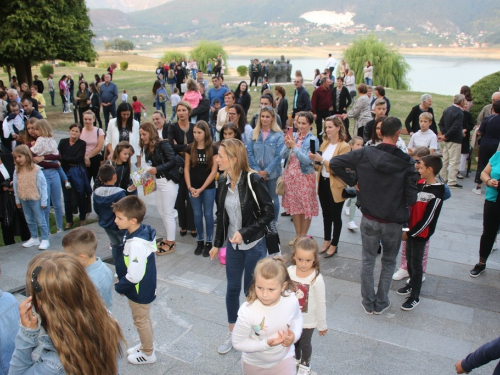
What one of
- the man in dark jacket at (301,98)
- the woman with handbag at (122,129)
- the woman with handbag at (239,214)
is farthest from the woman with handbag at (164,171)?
the man in dark jacket at (301,98)

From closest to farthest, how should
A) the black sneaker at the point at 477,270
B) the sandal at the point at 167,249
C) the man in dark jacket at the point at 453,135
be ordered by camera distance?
the black sneaker at the point at 477,270 < the sandal at the point at 167,249 < the man in dark jacket at the point at 453,135

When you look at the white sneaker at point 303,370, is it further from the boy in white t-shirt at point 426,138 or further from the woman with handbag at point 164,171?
the boy in white t-shirt at point 426,138

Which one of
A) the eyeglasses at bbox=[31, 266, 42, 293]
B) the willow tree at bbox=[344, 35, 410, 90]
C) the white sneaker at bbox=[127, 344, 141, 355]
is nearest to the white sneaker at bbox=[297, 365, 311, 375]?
the white sneaker at bbox=[127, 344, 141, 355]

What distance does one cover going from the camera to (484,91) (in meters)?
10.8

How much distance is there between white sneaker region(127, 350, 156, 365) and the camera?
11.8 feet

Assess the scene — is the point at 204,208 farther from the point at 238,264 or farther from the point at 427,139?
the point at 427,139

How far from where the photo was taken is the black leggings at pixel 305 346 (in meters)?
3.28

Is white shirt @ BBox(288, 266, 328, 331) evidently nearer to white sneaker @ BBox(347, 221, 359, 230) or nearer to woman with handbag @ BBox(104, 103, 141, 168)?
white sneaker @ BBox(347, 221, 359, 230)

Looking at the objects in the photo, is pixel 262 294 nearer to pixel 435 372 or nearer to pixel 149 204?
pixel 435 372

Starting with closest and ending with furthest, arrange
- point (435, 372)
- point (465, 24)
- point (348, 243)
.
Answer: point (435, 372), point (348, 243), point (465, 24)

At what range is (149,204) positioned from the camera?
779 cm

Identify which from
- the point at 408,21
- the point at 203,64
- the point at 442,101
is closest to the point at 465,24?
the point at 408,21

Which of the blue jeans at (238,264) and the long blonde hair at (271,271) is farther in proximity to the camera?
the blue jeans at (238,264)

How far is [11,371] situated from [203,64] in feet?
139
